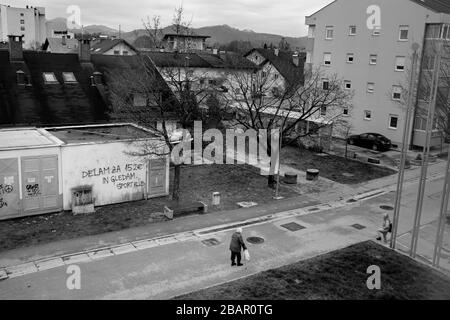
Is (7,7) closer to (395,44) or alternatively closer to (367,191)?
(395,44)

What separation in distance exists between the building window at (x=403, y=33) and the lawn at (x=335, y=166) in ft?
36.9

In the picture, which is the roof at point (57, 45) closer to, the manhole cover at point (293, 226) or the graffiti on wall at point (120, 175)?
the graffiti on wall at point (120, 175)

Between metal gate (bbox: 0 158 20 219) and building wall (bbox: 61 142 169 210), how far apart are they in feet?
6.01

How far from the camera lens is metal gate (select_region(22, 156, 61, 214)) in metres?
18.2

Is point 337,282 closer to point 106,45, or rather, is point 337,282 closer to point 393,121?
point 393,121

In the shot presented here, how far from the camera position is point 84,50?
102ft

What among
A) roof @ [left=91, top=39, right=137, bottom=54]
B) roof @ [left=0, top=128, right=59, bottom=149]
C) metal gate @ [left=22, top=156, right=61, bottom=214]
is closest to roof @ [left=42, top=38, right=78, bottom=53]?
roof @ [left=91, top=39, right=137, bottom=54]

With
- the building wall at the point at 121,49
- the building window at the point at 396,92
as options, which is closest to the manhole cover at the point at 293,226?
the building window at the point at 396,92

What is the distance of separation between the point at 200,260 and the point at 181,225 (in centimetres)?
326

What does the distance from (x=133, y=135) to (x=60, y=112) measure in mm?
7521

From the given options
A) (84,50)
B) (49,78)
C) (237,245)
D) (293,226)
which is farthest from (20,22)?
(237,245)

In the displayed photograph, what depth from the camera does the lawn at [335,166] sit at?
27.6 m

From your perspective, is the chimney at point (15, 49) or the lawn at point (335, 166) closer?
the lawn at point (335, 166)

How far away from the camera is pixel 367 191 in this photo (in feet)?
82.0
